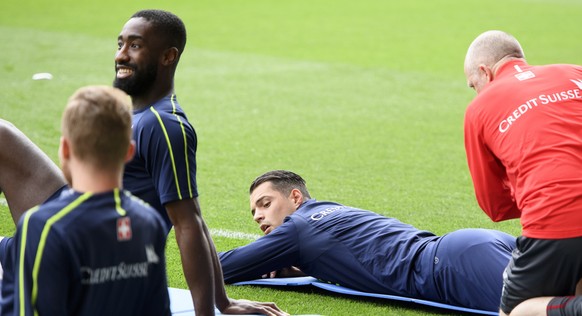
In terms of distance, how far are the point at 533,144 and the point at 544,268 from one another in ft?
1.98

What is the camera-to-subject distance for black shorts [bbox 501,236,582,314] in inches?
189

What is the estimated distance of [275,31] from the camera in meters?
21.0

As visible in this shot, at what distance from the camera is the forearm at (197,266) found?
4719mm

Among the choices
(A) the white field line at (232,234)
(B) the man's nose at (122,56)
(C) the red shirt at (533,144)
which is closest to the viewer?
(C) the red shirt at (533,144)

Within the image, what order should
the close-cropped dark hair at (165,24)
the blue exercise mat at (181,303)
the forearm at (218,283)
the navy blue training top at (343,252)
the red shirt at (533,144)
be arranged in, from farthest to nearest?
the navy blue training top at (343,252) < the blue exercise mat at (181,303) < the close-cropped dark hair at (165,24) < the forearm at (218,283) < the red shirt at (533,144)

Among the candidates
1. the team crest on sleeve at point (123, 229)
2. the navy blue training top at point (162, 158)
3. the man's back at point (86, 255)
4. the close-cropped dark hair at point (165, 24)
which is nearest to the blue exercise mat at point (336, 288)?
the navy blue training top at point (162, 158)

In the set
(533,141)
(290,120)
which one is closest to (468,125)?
(533,141)

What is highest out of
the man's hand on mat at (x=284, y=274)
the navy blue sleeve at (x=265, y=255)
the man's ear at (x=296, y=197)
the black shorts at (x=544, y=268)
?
the black shorts at (x=544, y=268)

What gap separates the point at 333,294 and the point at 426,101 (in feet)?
26.3

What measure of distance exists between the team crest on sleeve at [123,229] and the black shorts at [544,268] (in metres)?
2.24

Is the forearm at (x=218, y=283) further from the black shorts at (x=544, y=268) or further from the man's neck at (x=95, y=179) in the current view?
the man's neck at (x=95, y=179)

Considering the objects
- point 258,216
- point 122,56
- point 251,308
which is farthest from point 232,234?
point 122,56

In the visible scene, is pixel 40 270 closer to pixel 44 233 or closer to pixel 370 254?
pixel 44 233

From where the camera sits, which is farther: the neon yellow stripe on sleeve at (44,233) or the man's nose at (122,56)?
the man's nose at (122,56)
